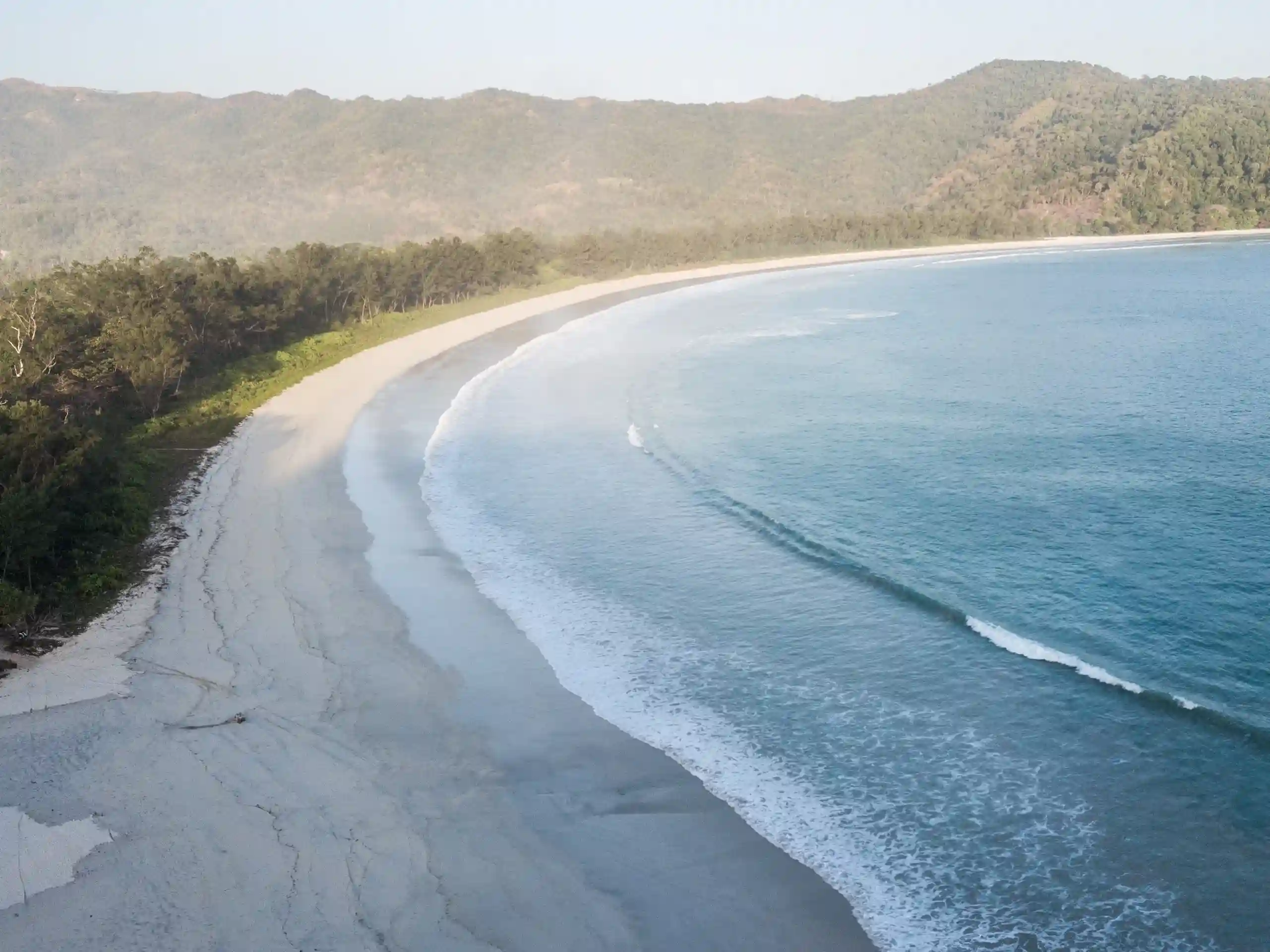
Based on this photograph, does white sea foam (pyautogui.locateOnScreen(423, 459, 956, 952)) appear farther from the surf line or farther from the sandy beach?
the surf line

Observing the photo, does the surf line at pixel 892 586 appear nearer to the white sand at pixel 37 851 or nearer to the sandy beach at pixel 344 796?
the sandy beach at pixel 344 796

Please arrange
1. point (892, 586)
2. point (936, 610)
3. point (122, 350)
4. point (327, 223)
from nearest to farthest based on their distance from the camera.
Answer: point (936, 610), point (892, 586), point (122, 350), point (327, 223)

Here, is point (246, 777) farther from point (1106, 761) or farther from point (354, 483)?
point (354, 483)

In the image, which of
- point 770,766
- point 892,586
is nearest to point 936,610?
point 892,586

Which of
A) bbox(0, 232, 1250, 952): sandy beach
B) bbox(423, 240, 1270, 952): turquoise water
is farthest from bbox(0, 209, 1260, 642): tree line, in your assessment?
bbox(423, 240, 1270, 952): turquoise water

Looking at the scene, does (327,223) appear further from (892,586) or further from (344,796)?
(344,796)

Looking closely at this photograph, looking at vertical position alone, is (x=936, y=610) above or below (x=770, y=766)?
above
